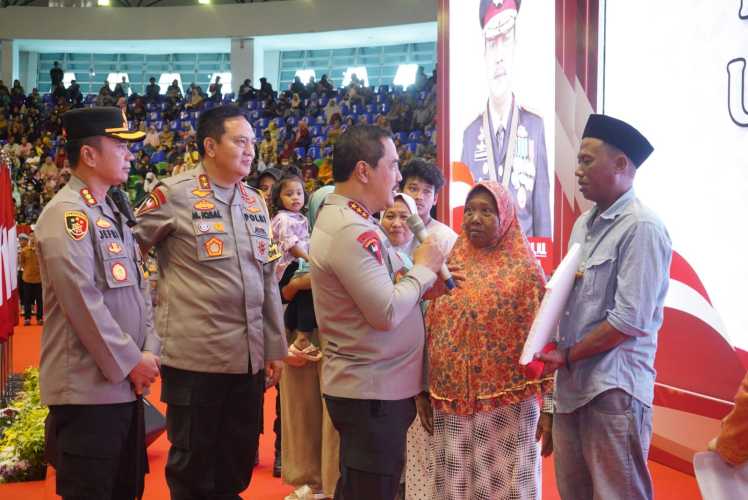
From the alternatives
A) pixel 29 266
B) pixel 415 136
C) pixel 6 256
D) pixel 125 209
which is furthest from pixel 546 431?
pixel 415 136

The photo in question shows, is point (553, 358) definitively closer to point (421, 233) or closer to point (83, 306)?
point (421, 233)

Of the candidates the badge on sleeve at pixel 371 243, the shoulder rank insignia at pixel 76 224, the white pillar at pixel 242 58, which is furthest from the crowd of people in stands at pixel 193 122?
the badge on sleeve at pixel 371 243

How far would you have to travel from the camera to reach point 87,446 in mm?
2527

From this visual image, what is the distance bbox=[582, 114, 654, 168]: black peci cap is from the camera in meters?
2.55

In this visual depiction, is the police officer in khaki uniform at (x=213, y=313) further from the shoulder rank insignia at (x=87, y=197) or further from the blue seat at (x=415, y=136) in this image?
the blue seat at (x=415, y=136)

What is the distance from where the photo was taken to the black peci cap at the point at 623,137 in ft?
8.38

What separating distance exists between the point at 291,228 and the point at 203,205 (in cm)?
152

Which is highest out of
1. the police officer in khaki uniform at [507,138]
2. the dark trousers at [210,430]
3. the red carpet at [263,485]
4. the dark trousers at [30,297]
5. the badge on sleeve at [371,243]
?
the police officer in khaki uniform at [507,138]

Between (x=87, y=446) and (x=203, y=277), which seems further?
(x=203, y=277)

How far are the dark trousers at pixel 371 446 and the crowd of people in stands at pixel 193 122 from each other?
11.2 metres

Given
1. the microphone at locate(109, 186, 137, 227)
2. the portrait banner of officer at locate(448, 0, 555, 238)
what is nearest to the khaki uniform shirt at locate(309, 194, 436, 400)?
the microphone at locate(109, 186, 137, 227)

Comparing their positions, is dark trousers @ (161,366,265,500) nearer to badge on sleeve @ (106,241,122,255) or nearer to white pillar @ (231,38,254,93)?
badge on sleeve @ (106,241,122,255)

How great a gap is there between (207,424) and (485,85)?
12.1ft

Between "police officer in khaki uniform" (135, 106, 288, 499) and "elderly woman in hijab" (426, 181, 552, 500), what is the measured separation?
69 cm
